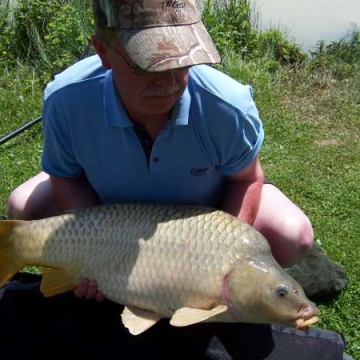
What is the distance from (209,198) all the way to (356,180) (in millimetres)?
1260

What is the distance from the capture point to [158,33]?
1.70 meters

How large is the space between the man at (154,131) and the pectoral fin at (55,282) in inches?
2.1

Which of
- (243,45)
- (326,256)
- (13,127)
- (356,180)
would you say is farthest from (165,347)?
(243,45)

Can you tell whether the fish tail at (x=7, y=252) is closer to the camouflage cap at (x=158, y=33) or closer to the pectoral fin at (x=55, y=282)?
the pectoral fin at (x=55, y=282)

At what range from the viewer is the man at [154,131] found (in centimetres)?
171

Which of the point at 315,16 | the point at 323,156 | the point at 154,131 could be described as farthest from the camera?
the point at 315,16

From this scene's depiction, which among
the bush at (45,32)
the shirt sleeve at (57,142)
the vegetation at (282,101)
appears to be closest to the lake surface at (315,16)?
the vegetation at (282,101)

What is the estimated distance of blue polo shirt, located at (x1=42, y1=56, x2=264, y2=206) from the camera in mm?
1984

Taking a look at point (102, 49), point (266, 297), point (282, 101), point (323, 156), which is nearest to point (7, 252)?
point (102, 49)

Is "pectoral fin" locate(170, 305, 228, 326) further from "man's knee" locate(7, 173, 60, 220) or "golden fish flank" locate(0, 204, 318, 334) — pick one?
"man's knee" locate(7, 173, 60, 220)

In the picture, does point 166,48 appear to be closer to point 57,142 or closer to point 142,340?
point 57,142

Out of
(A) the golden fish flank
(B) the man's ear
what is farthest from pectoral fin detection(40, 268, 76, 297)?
(B) the man's ear

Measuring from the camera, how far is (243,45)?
473 cm

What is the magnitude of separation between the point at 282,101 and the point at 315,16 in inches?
154
